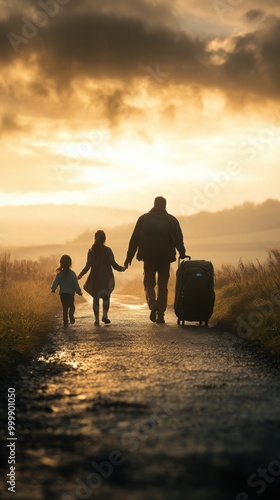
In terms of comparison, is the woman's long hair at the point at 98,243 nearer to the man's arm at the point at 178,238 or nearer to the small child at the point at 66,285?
the small child at the point at 66,285

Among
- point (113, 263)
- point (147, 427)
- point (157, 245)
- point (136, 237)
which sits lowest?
point (147, 427)

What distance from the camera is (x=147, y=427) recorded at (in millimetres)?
5445

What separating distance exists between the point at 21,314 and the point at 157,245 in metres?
3.59

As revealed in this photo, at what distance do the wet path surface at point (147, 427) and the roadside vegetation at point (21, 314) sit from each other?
1.18ft

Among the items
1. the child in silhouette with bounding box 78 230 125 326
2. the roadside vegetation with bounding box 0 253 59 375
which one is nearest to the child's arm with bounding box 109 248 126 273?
the child in silhouette with bounding box 78 230 125 326

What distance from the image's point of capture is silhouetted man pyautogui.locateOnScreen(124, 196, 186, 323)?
15883 millimetres

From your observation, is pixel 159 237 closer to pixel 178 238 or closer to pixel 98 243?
pixel 178 238

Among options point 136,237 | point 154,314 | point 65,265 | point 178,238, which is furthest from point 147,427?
point 136,237

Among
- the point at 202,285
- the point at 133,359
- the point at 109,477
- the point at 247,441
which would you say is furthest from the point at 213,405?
the point at 202,285

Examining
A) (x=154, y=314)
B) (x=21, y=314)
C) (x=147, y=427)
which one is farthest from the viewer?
(x=154, y=314)

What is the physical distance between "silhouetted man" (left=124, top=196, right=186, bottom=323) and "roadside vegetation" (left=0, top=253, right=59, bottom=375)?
2.44 m

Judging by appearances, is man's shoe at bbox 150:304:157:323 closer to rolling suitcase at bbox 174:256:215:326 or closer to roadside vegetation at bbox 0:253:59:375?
rolling suitcase at bbox 174:256:215:326

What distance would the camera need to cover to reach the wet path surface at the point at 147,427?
423cm

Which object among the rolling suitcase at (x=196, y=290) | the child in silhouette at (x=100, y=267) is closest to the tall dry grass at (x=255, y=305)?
the rolling suitcase at (x=196, y=290)
